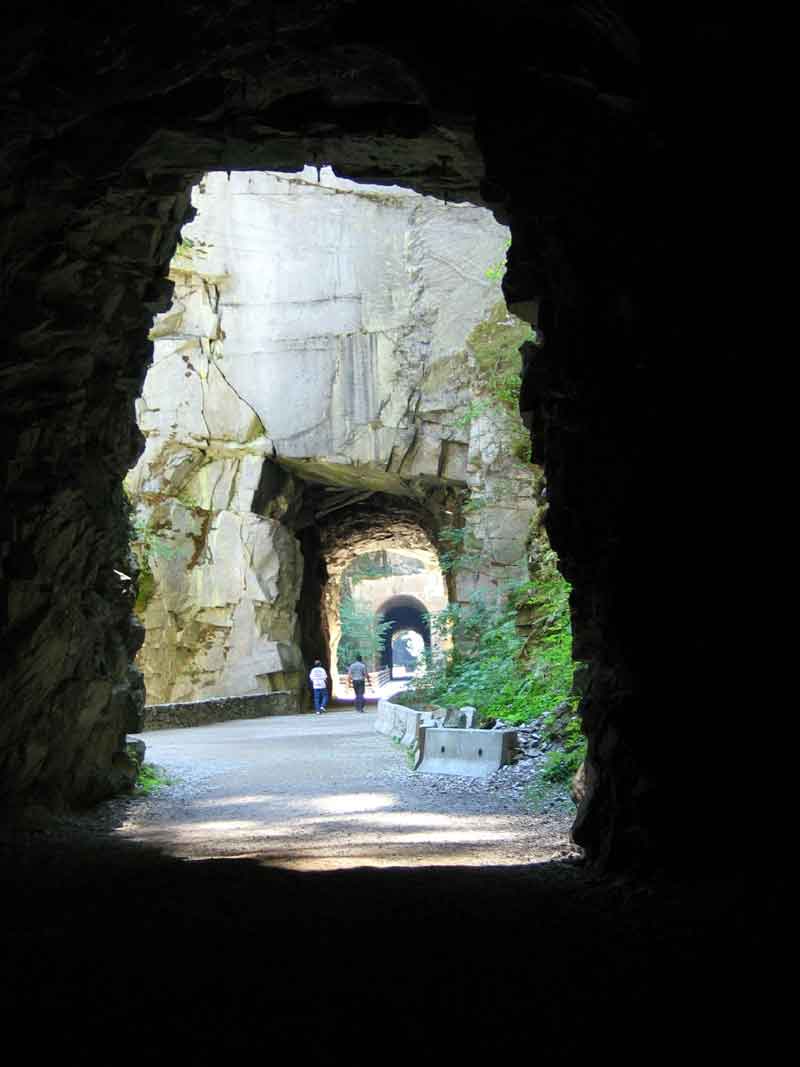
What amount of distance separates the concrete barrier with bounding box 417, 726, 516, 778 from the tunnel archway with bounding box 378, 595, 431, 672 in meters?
42.1

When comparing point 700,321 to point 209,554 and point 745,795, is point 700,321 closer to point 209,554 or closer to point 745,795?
point 745,795

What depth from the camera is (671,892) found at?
500cm

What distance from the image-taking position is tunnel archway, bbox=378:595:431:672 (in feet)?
181

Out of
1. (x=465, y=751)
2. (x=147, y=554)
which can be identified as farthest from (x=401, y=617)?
(x=465, y=751)

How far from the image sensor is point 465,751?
1130 cm

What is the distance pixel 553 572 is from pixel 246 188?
46.1 ft

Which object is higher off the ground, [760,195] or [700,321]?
[760,195]

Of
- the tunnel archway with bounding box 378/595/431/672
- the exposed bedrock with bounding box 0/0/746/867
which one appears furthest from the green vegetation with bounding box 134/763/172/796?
the tunnel archway with bounding box 378/595/431/672

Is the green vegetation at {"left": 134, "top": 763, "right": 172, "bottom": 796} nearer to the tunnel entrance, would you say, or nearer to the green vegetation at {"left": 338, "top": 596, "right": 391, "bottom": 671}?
the green vegetation at {"left": 338, "top": 596, "right": 391, "bottom": 671}

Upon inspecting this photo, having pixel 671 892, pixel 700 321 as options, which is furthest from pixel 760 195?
pixel 671 892

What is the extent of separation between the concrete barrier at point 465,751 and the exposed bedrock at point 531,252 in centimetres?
414

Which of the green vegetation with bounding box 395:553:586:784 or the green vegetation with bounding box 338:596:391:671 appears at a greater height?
the green vegetation with bounding box 338:596:391:671

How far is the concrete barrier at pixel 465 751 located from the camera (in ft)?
35.9

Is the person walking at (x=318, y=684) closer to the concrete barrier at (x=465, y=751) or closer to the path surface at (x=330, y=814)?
the path surface at (x=330, y=814)
